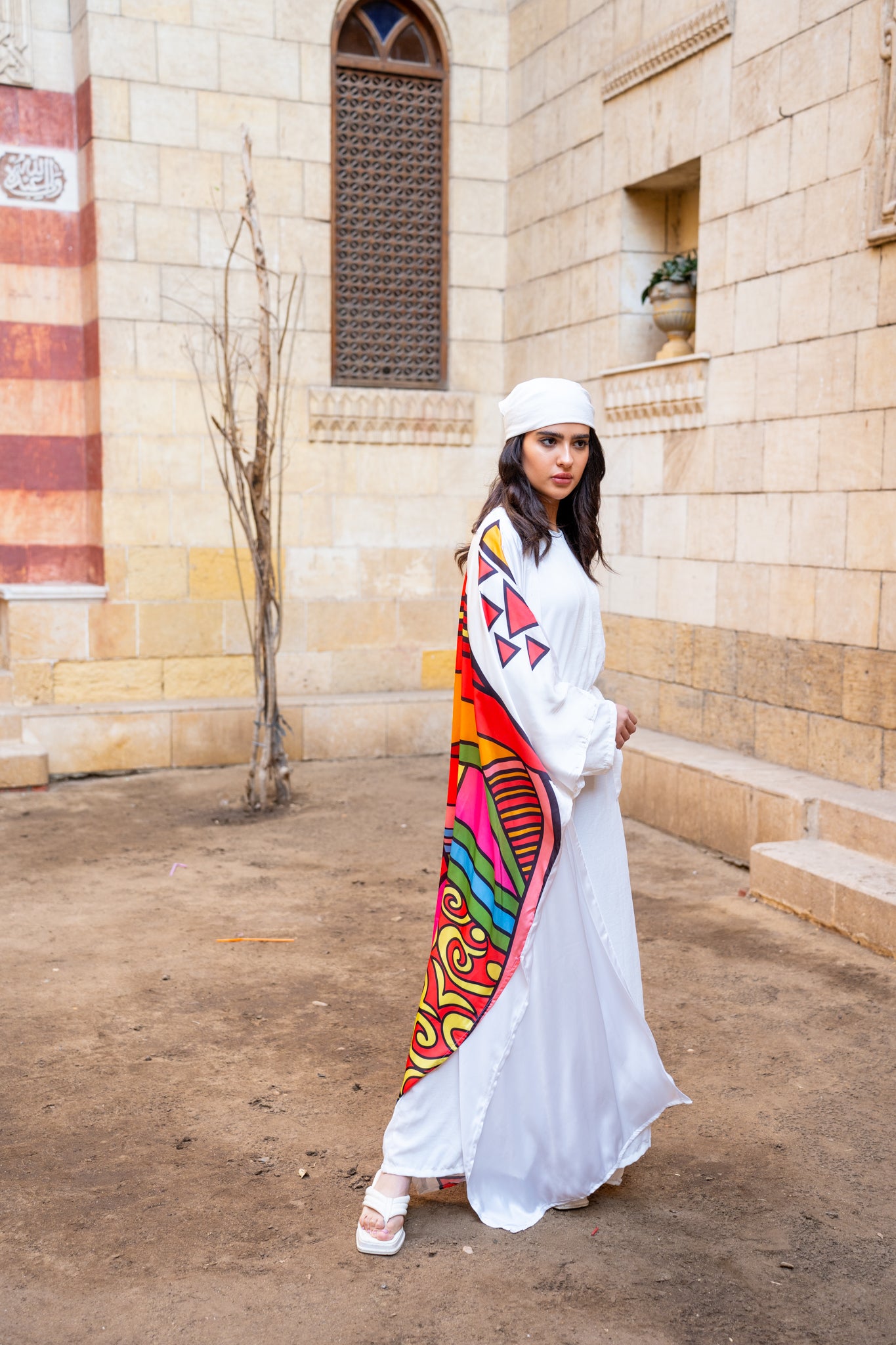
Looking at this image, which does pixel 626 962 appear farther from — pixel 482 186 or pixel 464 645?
pixel 482 186

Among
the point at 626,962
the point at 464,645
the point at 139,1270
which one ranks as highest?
the point at 464,645

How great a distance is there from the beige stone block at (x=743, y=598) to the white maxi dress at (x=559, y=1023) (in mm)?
3364

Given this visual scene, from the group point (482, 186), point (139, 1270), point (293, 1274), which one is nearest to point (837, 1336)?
point (293, 1274)

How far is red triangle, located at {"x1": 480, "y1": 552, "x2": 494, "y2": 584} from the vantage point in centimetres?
256

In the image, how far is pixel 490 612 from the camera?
99.9 inches

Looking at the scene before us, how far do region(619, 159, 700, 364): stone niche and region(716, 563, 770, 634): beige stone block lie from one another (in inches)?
59.7

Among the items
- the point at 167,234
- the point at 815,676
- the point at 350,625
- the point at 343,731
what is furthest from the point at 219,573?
the point at 815,676

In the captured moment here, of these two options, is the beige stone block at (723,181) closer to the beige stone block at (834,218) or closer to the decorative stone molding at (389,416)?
the beige stone block at (834,218)

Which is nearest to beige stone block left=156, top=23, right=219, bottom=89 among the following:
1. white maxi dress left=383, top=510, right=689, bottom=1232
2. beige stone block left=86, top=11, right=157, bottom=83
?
beige stone block left=86, top=11, right=157, bottom=83

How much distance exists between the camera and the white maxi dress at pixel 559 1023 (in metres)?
2.56

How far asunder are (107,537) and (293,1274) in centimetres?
563

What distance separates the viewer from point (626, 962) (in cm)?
270

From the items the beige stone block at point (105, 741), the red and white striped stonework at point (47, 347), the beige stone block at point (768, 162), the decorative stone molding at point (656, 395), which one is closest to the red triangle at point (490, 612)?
the beige stone block at point (768, 162)

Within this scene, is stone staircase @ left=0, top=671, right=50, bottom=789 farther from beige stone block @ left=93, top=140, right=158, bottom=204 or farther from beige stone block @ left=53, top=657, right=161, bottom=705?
beige stone block @ left=93, top=140, right=158, bottom=204
